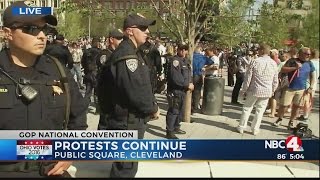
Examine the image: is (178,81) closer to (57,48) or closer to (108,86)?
(57,48)

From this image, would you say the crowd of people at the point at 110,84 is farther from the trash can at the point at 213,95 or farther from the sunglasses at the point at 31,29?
the trash can at the point at 213,95

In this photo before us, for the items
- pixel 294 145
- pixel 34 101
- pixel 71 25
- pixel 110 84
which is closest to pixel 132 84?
pixel 110 84

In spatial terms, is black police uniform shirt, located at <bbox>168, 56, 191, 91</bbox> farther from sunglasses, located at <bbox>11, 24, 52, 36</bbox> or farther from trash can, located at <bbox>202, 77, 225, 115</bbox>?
sunglasses, located at <bbox>11, 24, 52, 36</bbox>

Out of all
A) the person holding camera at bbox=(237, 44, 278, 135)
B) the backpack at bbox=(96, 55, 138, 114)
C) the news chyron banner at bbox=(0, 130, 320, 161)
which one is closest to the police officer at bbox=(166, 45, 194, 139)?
the person holding camera at bbox=(237, 44, 278, 135)

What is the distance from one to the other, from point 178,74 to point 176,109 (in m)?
0.42

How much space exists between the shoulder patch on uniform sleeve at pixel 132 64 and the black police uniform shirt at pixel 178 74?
234 cm

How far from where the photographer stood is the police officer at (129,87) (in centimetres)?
238

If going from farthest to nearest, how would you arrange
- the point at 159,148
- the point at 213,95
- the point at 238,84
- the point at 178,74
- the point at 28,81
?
the point at 178,74, the point at 213,95, the point at 238,84, the point at 159,148, the point at 28,81

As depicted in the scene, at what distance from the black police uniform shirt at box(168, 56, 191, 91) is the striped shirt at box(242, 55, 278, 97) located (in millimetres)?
1067

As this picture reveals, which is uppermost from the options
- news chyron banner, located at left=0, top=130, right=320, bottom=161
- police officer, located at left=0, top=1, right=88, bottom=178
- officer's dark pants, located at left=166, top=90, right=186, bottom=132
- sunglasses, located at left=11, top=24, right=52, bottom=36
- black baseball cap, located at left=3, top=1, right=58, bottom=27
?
black baseball cap, located at left=3, top=1, right=58, bottom=27

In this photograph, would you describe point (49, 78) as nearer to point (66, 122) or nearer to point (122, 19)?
point (66, 122)

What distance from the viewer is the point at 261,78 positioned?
3.65 metres

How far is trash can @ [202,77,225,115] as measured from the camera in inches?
185

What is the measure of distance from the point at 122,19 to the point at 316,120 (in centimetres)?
131
